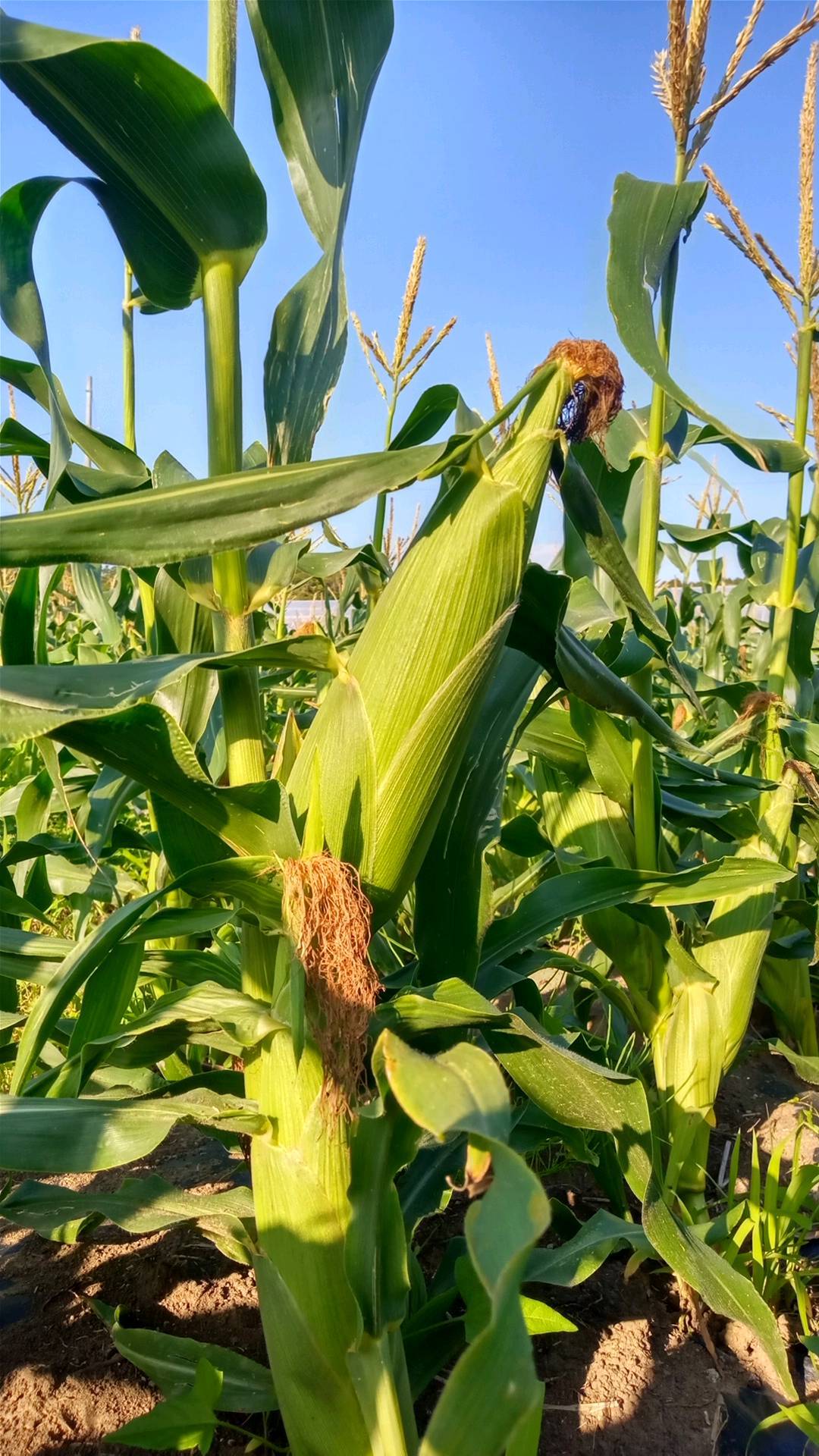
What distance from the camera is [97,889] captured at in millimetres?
1591

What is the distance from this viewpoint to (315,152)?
103cm

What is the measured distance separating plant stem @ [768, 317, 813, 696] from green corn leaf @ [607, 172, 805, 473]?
2.23 ft

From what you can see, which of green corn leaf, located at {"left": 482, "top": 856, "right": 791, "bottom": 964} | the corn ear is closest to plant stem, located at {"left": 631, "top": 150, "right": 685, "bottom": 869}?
green corn leaf, located at {"left": 482, "top": 856, "right": 791, "bottom": 964}

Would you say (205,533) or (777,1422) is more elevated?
(205,533)

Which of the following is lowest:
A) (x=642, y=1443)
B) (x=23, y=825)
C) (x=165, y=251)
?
(x=642, y=1443)

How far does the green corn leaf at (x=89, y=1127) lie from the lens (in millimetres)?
952

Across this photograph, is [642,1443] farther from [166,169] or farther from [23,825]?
[166,169]

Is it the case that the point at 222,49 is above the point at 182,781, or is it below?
above

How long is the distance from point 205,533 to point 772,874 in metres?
1.00

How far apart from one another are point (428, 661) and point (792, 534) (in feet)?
5.25

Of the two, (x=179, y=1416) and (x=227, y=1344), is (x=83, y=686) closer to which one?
(x=179, y=1416)

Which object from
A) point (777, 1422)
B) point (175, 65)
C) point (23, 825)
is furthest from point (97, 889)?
point (777, 1422)

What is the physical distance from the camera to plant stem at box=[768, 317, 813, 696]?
2.07 metres

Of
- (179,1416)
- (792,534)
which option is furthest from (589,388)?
(179,1416)
